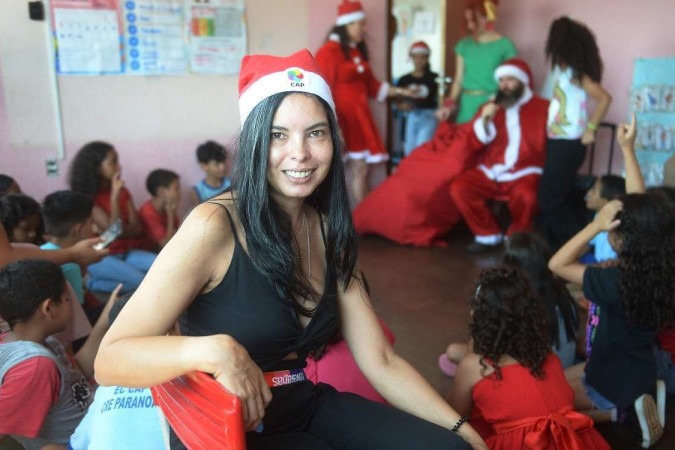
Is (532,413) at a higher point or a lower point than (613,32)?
lower

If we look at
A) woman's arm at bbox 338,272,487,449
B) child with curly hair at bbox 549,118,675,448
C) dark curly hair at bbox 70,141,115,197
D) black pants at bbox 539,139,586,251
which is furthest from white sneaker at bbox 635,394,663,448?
dark curly hair at bbox 70,141,115,197

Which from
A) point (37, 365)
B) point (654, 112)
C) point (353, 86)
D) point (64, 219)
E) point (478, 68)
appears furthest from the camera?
point (478, 68)

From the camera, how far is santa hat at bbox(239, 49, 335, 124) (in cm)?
133

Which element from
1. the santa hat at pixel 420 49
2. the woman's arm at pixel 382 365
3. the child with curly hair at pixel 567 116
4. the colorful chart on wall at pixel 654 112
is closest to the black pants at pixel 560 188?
the child with curly hair at pixel 567 116

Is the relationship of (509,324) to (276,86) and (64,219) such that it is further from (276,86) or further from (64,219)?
(64,219)

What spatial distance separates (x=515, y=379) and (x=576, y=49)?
10.2ft

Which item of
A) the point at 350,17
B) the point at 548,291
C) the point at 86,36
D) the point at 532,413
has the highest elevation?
the point at 350,17

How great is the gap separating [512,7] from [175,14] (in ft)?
10.5

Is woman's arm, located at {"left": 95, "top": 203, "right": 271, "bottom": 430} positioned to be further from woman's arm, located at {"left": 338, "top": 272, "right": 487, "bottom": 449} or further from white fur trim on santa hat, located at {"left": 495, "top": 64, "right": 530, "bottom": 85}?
white fur trim on santa hat, located at {"left": 495, "top": 64, "right": 530, "bottom": 85}

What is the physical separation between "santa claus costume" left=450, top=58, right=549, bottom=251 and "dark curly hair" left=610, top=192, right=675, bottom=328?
2.44m

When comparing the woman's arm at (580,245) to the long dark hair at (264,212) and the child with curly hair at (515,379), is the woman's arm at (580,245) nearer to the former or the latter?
the child with curly hair at (515,379)

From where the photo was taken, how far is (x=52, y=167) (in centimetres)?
430

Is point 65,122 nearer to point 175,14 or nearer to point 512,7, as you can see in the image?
point 175,14

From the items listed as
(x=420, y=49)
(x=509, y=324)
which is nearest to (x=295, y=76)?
(x=509, y=324)
